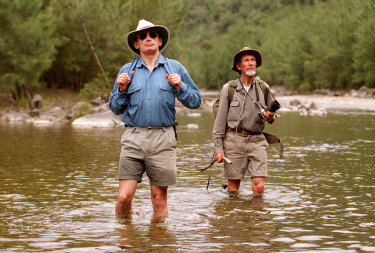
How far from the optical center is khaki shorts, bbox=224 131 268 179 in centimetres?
856

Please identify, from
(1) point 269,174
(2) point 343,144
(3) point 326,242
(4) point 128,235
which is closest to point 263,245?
(3) point 326,242

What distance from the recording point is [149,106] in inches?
261

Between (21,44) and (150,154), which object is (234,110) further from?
(21,44)

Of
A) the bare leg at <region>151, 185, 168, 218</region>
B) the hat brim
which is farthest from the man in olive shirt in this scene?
the hat brim

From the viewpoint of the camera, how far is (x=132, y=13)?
4684cm

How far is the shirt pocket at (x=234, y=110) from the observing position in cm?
850

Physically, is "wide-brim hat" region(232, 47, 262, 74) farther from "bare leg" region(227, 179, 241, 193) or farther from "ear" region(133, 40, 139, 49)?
"ear" region(133, 40, 139, 49)

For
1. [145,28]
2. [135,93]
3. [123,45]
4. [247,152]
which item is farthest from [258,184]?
Result: [123,45]

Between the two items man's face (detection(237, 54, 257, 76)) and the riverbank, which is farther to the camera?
the riverbank

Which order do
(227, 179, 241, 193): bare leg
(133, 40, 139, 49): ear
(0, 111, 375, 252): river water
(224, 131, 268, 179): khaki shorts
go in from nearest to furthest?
(0, 111, 375, 252): river water
(133, 40, 139, 49): ear
(224, 131, 268, 179): khaki shorts
(227, 179, 241, 193): bare leg

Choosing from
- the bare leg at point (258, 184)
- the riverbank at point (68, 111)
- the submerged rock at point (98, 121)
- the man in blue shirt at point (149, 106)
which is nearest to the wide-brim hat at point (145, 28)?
the man in blue shirt at point (149, 106)

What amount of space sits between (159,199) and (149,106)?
1098mm

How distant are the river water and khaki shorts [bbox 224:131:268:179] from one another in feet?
1.54

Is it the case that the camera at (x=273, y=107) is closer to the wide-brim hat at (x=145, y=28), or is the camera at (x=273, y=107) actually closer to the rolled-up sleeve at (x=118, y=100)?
the wide-brim hat at (x=145, y=28)
